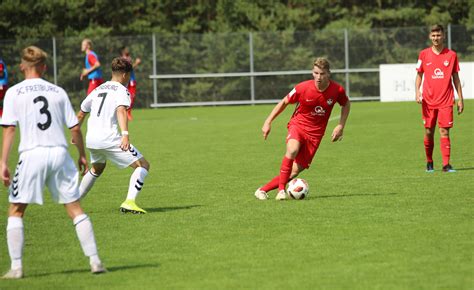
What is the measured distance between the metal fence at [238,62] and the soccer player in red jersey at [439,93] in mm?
22614

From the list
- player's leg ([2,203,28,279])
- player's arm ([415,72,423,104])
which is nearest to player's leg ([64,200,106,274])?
player's leg ([2,203,28,279])

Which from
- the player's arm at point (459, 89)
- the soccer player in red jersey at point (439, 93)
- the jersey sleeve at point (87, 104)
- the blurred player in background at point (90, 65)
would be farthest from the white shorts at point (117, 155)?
the blurred player in background at point (90, 65)

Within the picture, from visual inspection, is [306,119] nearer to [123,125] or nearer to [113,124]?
[113,124]

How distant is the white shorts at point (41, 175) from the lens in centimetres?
696

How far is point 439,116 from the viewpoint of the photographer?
13.7 metres

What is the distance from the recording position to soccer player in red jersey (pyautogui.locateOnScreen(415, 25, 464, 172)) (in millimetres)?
13672

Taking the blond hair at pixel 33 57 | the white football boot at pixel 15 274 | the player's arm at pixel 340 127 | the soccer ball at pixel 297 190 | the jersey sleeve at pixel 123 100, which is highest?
the blond hair at pixel 33 57

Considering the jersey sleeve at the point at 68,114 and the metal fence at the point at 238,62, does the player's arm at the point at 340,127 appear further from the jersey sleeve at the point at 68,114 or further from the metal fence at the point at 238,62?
the metal fence at the point at 238,62

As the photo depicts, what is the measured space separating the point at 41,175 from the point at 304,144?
4.62 meters

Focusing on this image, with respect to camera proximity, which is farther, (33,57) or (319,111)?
(319,111)

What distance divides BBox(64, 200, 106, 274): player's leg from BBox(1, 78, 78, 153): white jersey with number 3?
486mm

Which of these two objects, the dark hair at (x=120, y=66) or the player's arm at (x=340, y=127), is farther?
the player's arm at (x=340, y=127)

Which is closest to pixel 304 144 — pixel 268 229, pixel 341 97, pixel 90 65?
pixel 341 97

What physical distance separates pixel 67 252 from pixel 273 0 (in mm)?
37876
